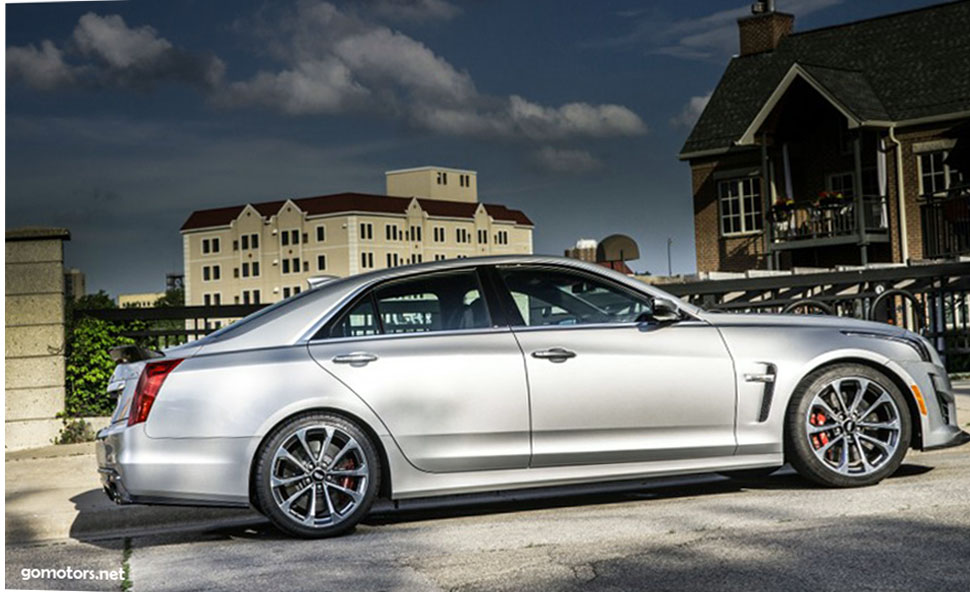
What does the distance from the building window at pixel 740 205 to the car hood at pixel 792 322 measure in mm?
25543

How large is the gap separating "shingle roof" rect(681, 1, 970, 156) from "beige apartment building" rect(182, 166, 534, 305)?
163 ft

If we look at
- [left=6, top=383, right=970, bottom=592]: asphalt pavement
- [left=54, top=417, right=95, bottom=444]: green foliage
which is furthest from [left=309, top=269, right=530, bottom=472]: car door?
[left=54, top=417, right=95, bottom=444]: green foliage

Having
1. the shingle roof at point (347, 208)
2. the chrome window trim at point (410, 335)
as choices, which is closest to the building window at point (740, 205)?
the chrome window trim at point (410, 335)

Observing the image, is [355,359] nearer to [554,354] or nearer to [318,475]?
[318,475]

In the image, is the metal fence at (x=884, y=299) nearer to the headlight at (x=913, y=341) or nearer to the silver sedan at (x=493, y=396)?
the headlight at (x=913, y=341)

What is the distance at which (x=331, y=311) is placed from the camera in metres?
6.57

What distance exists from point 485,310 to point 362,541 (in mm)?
1260

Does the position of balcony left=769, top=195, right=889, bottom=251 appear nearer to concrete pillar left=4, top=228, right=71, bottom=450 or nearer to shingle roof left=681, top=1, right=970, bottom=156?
shingle roof left=681, top=1, right=970, bottom=156

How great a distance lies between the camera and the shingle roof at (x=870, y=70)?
20.9 m

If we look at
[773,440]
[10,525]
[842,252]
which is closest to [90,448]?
[10,525]

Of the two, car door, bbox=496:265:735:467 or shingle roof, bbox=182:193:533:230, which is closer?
car door, bbox=496:265:735:467

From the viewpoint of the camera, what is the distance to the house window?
25641 mm

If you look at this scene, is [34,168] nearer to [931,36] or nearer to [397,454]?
[397,454]

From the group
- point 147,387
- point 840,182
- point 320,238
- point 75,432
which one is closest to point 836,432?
point 147,387
